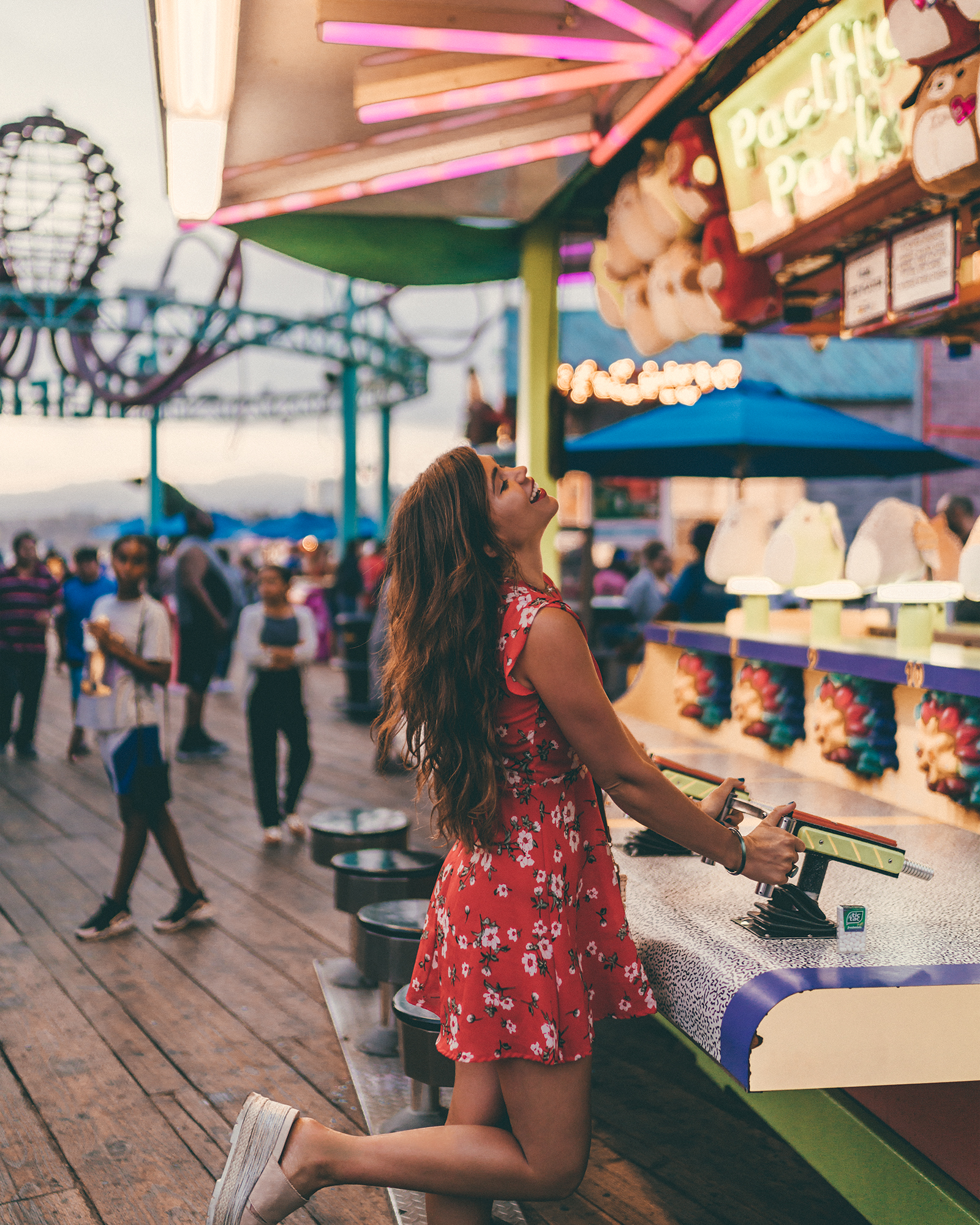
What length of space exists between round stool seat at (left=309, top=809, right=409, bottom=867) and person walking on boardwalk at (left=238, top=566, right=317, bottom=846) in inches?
64.2

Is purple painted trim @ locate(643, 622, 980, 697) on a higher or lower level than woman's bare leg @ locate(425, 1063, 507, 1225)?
higher

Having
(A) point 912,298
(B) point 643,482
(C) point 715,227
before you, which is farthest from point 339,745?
(B) point 643,482

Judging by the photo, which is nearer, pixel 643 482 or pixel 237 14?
pixel 237 14

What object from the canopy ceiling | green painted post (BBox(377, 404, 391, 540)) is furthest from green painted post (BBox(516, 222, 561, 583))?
green painted post (BBox(377, 404, 391, 540))

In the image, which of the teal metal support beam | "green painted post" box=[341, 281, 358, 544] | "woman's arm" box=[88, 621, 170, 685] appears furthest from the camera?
the teal metal support beam

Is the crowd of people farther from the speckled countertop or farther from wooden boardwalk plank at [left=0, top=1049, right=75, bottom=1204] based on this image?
wooden boardwalk plank at [left=0, top=1049, right=75, bottom=1204]

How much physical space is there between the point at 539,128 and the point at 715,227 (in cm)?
77

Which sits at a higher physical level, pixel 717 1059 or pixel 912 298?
pixel 912 298

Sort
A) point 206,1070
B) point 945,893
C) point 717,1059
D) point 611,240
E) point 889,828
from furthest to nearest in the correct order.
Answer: point 611,240 < point 206,1070 < point 889,828 < point 945,893 < point 717,1059

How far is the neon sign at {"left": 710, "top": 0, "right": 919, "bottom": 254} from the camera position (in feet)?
8.59

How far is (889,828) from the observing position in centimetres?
252

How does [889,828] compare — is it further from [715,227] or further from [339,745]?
[339,745]

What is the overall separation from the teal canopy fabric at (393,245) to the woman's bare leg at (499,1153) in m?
3.87

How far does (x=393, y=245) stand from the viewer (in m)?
4.93
